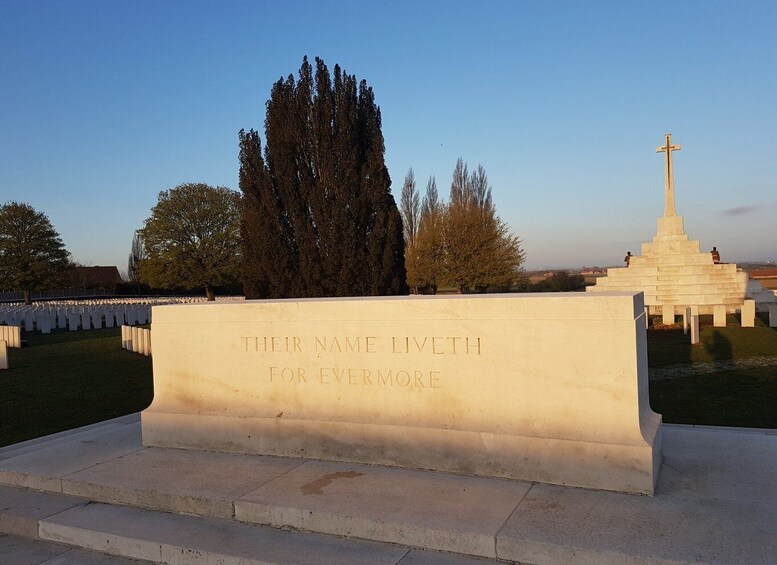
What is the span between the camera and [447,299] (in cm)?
406

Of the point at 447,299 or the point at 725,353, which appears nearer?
the point at 447,299

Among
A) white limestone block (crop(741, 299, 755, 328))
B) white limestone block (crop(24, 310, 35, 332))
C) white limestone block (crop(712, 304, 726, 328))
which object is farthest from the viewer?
white limestone block (crop(24, 310, 35, 332))

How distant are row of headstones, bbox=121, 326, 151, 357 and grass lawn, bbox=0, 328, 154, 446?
221mm

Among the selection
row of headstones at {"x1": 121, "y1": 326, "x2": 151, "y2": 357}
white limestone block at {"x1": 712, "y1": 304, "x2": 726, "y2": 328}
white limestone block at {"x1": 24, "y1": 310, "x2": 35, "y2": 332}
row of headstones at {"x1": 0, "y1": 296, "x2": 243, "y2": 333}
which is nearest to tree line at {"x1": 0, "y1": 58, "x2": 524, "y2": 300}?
row of headstones at {"x1": 121, "y1": 326, "x2": 151, "y2": 357}

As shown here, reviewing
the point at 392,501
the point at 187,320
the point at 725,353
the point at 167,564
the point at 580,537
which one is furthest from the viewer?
the point at 725,353

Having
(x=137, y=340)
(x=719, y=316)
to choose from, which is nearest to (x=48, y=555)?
(x=137, y=340)

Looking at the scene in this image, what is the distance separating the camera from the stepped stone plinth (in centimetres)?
2003

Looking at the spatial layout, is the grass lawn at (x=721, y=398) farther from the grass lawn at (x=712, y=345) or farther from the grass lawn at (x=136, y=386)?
the grass lawn at (x=712, y=345)

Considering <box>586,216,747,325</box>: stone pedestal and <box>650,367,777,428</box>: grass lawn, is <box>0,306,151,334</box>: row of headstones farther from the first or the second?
<box>650,367,777,428</box>: grass lawn

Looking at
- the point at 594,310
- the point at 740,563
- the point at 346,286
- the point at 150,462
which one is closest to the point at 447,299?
the point at 594,310

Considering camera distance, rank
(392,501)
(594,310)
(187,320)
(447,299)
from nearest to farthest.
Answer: (392,501) → (594,310) → (447,299) → (187,320)

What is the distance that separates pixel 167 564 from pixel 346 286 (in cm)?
919

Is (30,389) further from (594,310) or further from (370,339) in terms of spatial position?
(594,310)

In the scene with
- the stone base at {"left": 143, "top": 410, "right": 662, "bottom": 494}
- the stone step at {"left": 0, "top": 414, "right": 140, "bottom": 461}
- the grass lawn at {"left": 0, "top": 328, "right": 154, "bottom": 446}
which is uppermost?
the stone base at {"left": 143, "top": 410, "right": 662, "bottom": 494}
